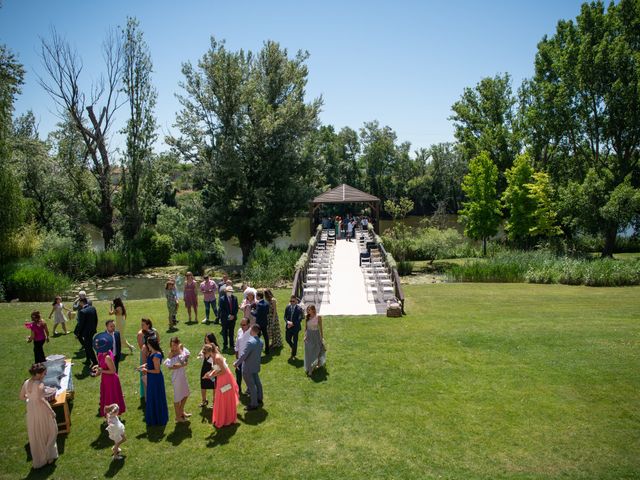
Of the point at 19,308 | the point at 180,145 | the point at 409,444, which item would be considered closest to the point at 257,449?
the point at 409,444

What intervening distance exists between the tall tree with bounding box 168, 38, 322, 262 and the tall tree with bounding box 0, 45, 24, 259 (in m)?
10.5

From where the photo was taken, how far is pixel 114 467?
7.68m

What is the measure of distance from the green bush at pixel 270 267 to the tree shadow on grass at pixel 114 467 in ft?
50.6

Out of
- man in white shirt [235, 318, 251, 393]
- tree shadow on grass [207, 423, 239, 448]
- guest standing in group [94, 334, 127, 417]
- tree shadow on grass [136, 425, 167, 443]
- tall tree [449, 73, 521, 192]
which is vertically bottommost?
tree shadow on grass [207, 423, 239, 448]

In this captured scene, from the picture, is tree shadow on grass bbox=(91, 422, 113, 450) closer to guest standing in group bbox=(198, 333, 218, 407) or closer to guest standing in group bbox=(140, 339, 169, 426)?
guest standing in group bbox=(140, 339, 169, 426)

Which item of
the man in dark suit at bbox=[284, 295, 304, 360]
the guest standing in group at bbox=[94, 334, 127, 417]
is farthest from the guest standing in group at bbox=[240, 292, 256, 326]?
the guest standing in group at bbox=[94, 334, 127, 417]

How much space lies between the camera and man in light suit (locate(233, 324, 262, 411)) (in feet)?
30.5

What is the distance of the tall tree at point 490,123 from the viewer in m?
42.0

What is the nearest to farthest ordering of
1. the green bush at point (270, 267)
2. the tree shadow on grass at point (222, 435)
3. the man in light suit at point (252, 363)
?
the tree shadow on grass at point (222, 435) → the man in light suit at point (252, 363) → the green bush at point (270, 267)

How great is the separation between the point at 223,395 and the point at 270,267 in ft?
52.9

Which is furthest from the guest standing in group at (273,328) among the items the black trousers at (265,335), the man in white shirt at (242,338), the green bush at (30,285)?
the green bush at (30,285)

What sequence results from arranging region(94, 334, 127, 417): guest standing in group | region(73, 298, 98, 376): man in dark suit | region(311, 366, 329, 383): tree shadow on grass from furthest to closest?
region(73, 298, 98, 376): man in dark suit, region(311, 366, 329, 383): tree shadow on grass, region(94, 334, 127, 417): guest standing in group

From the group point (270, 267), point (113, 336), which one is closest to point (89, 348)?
point (113, 336)

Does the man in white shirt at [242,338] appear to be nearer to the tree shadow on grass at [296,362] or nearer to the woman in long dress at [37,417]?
the tree shadow on grass at [296,362]
